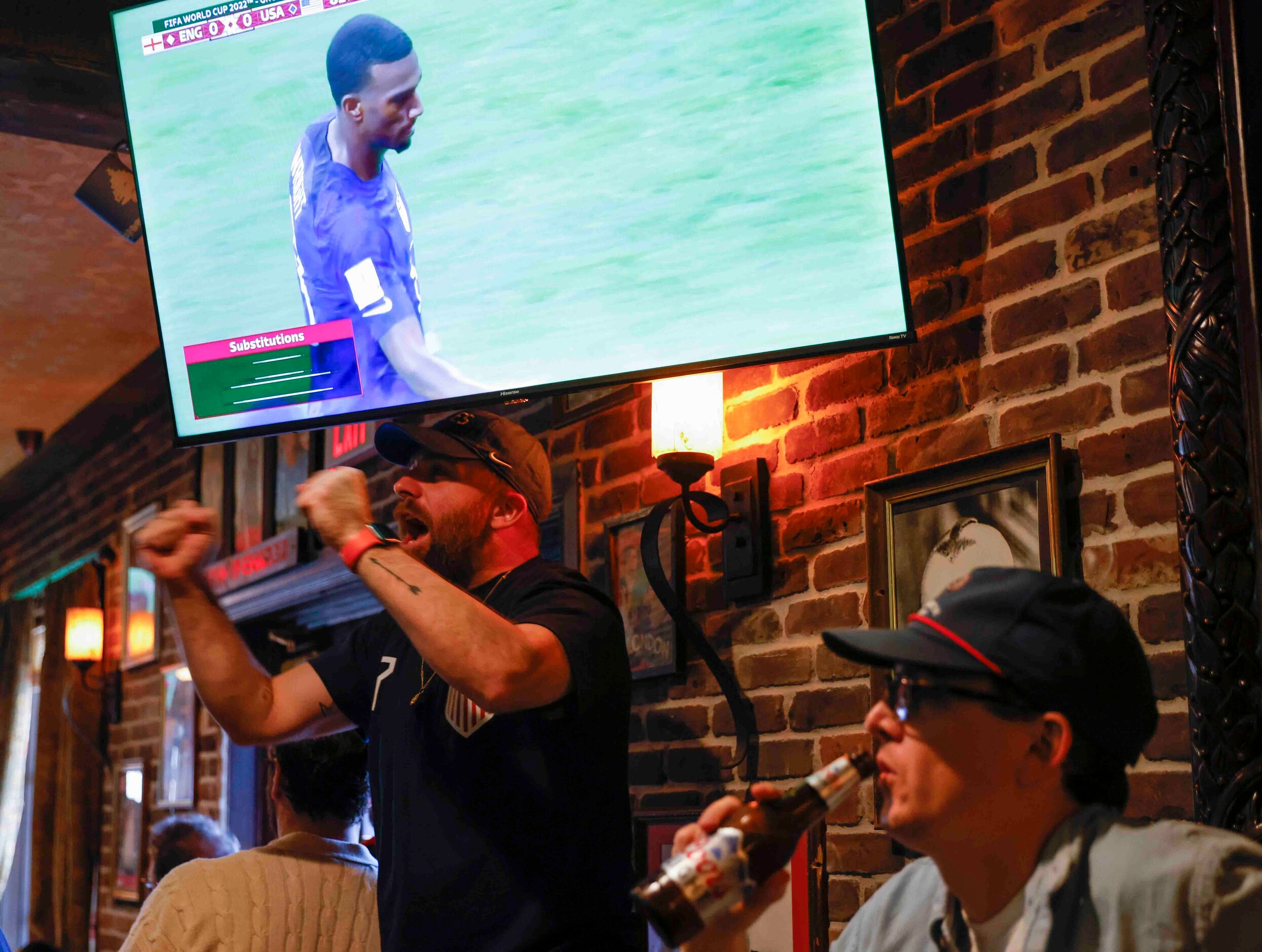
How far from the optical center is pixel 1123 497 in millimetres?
1736

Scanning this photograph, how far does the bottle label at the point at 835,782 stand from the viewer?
3.89ft

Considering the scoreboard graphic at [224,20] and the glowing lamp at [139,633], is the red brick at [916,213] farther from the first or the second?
the glowing lamp at [139,633]

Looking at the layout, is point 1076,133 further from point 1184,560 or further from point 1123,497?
point 1184,560

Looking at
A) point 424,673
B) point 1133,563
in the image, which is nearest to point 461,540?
point 424,673

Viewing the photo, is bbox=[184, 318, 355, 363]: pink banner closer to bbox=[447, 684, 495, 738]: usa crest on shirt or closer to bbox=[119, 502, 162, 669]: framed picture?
bbox=[447, 684, 495, 738]: usa crest on shirt

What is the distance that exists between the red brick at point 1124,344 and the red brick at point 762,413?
0.59 meters

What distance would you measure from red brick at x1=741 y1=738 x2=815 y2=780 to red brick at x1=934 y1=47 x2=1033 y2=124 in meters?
1.06

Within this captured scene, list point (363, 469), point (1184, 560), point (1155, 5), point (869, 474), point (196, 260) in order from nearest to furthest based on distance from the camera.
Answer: point (1184, 560) < point (1155, 5) < point (869, 474) < point (196, 260) < point (363, 469)

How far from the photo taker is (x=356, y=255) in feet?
7.61

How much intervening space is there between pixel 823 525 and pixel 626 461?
59cm

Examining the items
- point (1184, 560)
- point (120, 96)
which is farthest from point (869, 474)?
point (120, 96)

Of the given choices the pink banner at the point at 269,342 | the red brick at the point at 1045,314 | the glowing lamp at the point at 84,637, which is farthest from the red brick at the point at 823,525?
the glowing lamp at the point at 84,637

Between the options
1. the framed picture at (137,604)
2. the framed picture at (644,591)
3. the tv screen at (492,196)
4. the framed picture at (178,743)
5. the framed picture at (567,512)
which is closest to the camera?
the tv screen at (492,196)

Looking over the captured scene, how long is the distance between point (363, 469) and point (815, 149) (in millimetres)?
2314
